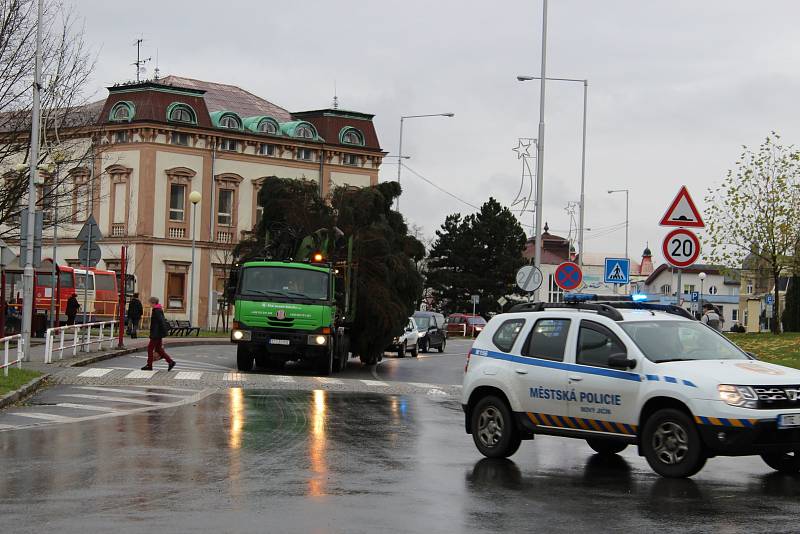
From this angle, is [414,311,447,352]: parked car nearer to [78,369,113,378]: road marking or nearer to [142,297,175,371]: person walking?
[142,297,175,371]: person walking

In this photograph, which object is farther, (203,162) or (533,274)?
(203,162)

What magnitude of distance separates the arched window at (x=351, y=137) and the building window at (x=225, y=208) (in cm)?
894

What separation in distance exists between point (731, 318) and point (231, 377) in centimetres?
12951

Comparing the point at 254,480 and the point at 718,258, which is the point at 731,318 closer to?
the point at 718,258

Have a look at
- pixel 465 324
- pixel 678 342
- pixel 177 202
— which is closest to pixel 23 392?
pixel 678 342

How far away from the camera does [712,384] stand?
11.7 m

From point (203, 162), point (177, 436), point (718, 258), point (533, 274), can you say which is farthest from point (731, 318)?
point (177, 436)

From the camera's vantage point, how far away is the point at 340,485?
1102 cm

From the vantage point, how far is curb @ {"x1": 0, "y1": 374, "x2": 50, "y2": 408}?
18.9 meters

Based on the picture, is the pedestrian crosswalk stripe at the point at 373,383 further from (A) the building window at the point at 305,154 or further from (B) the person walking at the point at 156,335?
(A) the building window at the point at 305,154

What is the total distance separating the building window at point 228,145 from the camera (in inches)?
3005

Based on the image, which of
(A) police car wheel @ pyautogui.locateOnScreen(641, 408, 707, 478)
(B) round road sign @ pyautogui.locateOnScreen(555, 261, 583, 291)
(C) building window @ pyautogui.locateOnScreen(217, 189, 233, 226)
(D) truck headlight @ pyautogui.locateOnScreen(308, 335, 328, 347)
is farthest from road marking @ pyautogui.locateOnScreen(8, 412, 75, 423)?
(C) building window @ pyautogui.locateOnScreen(217, 189, 233, 226)

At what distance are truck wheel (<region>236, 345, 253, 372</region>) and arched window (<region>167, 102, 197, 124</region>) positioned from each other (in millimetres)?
45649

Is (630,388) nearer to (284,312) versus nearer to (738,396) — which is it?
(738,396)
